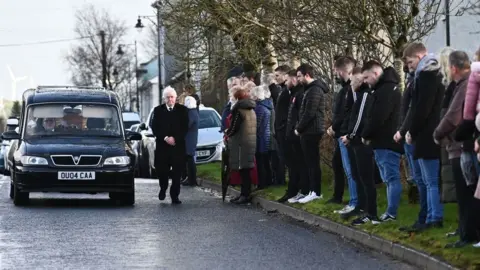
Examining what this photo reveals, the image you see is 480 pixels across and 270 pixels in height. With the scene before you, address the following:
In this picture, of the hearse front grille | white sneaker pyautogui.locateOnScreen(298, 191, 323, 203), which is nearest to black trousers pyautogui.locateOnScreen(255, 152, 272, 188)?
the hearse front grille

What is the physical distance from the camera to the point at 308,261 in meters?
12.0

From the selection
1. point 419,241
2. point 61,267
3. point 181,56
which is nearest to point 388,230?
point 419,241

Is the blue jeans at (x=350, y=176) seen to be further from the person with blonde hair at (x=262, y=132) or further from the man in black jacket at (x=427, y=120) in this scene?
the person with blonde hair at (x=262, y=132)

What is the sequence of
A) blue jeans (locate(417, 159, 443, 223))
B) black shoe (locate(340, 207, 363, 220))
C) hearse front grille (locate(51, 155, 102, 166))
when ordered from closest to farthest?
1. blue jeans (locate(417, 159, 443, 223))
2. black shoe (locate(340, 207, 363, 220))
3. hearse front grille (locate(51, 155, 102, 166))

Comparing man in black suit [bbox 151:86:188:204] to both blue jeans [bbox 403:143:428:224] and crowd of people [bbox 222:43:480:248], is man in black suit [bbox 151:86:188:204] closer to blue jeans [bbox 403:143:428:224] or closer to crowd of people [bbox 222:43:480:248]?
crowd of people [bbox 222:43:480:248]

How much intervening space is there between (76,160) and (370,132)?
6.99 metres

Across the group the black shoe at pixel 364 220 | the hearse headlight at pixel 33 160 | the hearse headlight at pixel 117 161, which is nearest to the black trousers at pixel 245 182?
the hearse headlight at pixel 117 161

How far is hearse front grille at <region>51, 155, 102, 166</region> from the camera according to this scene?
19938 millimetres

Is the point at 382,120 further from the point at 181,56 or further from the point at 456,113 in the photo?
the point at 181,56

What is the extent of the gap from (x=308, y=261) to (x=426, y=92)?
2.17 meters

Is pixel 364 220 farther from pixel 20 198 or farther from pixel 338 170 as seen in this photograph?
pixel 20 198

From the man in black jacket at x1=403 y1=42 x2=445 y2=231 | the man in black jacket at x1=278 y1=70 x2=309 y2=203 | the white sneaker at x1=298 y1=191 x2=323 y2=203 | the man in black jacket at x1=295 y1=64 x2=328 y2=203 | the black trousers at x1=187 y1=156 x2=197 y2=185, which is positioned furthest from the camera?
the black trousers at x1=187 y1=156 x2=197 y2=185

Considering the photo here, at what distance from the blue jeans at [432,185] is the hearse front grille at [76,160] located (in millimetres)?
8034

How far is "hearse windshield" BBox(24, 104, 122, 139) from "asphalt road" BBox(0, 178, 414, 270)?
53.0 inches
